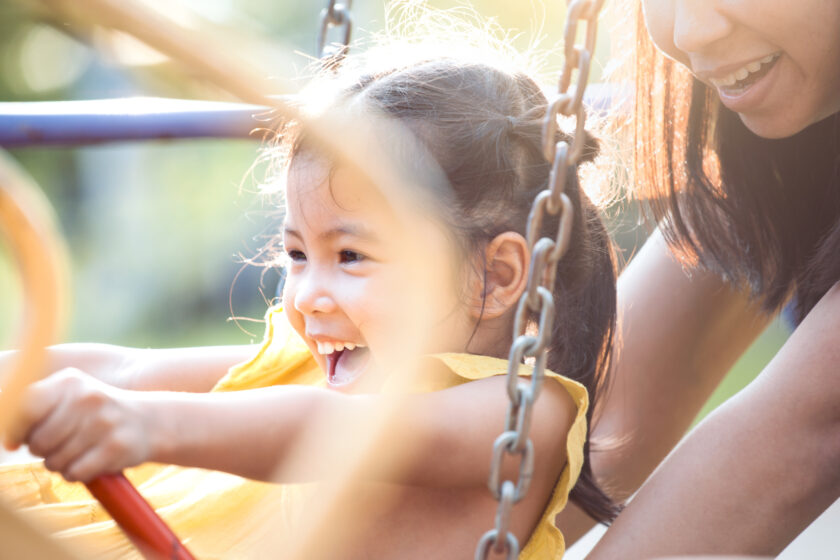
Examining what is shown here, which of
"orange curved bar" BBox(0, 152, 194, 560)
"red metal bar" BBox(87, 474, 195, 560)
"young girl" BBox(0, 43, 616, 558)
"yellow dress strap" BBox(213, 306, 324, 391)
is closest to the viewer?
"orange curved bar" BBox(0, 152, 194, 560)

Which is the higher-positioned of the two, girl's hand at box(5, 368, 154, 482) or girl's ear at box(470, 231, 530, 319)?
girl's ear at box(470, 231, 530, 319)

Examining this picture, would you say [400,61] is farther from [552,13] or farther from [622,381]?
[552,13]

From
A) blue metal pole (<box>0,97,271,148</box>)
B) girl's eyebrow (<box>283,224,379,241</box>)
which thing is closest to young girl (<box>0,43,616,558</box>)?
girl's eyebrow (<box>283,224,379,241</box>)

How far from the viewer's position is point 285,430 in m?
0.80

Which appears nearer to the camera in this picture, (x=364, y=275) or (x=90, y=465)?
(x=90, y=465)

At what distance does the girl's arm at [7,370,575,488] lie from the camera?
67 centimetres

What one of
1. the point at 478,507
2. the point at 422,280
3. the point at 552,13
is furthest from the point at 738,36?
the point at 552,13

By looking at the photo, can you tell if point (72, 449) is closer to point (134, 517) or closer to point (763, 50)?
point (134, 517)

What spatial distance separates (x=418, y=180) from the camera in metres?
1.01

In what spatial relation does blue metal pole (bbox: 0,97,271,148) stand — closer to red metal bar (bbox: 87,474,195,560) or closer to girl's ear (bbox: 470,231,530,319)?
girl's ear (bbox: 470,231,530,319)

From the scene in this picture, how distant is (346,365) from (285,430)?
23 cm

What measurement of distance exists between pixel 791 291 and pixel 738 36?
41 centimetres

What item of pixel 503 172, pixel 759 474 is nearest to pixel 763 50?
pixel 503 172

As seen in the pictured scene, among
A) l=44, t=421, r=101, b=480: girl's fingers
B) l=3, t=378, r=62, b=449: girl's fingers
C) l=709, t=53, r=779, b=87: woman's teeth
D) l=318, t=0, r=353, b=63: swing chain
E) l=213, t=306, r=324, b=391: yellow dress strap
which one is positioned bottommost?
l=213, t=306, r=324, b=391: yellow dress strap
